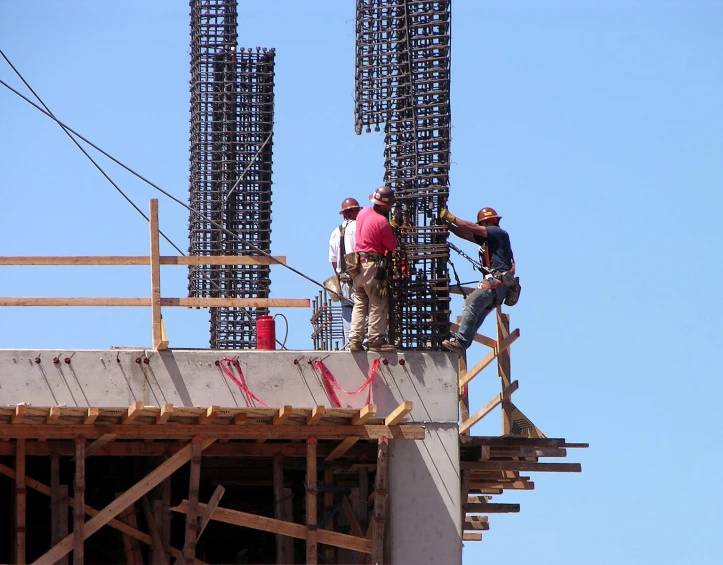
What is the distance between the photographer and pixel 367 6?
78.8 ft

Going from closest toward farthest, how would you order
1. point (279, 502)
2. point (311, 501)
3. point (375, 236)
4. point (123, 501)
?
point (123, 501) < point (311, 501) < point (375, 236) < point (279, 502)

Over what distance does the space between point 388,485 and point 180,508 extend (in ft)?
9.13

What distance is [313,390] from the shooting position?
22.0m

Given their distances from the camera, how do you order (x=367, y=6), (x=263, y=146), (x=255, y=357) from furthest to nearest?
1. (x=263, y=146)
2. (x=367, y=6)
3. (x=255, y=357)

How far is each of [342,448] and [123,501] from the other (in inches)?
119

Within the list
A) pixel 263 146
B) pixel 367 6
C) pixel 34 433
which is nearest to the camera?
pixel 34 433

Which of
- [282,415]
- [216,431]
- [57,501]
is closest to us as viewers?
[282,415]

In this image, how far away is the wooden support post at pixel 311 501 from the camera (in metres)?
21.0

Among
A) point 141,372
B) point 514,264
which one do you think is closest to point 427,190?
point 514,264

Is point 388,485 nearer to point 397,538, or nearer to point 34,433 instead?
point 397,538

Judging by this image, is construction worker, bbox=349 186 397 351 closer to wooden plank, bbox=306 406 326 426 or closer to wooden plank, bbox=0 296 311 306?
wooden plank, bbox=0 296 311 306

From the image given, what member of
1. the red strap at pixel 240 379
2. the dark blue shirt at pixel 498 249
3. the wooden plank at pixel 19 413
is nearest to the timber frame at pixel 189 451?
the wooden plank at pixel 19 413

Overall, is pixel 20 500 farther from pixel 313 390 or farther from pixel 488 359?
pixel 488 359

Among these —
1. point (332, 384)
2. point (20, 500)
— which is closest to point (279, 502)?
point (332, 384)
